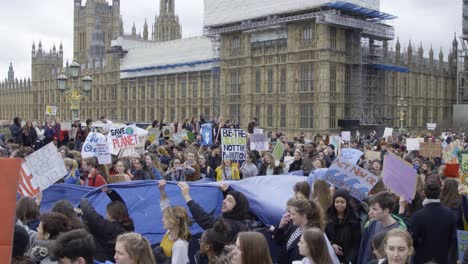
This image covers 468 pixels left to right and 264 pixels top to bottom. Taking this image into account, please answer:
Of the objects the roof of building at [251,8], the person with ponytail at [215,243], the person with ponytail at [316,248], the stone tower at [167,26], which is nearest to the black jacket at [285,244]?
the person with ponytail at [215,243]

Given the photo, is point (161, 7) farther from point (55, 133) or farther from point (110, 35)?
point (55, 133)

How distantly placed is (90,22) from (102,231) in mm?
87950

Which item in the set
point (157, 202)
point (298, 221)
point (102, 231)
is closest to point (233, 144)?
point (157, 202)

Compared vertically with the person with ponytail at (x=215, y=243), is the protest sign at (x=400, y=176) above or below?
above

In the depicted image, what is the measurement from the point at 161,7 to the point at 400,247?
90.4 meters

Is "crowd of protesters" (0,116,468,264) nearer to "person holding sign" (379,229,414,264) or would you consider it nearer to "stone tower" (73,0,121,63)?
"person holding sign" (379,229,414,264)

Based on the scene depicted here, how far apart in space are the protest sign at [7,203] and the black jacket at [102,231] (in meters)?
2.18

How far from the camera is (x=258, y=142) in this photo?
47.9ft

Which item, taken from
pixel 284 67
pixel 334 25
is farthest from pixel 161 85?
pixel 334 25

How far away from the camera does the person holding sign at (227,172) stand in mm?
11266

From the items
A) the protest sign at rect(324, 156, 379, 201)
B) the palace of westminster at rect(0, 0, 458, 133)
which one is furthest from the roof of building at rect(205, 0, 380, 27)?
the protest sign at rect(324, 156, 379, 201)

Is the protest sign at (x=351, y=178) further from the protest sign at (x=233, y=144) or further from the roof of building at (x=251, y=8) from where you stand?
the roof of building at (x=251, y=8)

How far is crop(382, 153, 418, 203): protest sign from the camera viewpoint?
6.78 metres

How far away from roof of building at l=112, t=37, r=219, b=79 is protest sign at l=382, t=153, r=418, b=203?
40.8m
